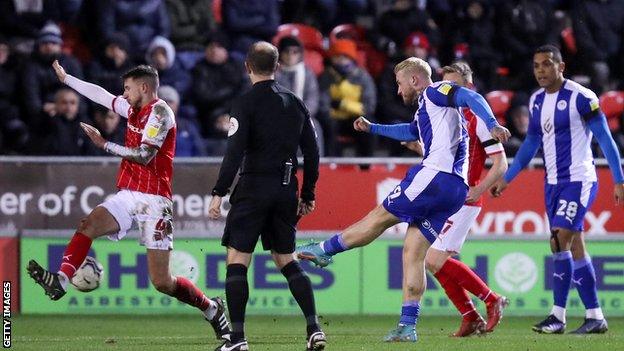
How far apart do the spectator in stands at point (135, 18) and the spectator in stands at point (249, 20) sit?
0.91 meters

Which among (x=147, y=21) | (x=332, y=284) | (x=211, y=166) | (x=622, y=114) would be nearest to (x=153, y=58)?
(x=147, y=21)

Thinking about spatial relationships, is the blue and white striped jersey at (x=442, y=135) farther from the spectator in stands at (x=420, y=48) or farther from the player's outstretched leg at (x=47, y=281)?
the spectator in stands at (x=420, y=48)

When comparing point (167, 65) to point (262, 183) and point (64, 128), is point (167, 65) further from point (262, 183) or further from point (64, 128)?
point (262, 183)

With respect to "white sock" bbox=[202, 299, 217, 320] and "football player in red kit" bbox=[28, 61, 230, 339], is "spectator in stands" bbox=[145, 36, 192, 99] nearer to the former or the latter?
"football player in red kit" bbox=[28, 61, 230, 339]

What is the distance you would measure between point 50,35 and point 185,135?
6.71 feet

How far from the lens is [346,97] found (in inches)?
715

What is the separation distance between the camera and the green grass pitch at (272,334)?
1080cm

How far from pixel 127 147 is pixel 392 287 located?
5065 mm

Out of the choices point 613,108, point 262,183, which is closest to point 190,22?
point 613,108

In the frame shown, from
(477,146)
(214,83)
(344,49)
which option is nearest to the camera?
(477,146)

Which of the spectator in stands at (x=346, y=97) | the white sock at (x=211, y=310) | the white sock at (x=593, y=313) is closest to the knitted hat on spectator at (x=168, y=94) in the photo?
the spectator in stands at (x=346, y=97)

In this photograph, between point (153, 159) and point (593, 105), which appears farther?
point (593, 105)

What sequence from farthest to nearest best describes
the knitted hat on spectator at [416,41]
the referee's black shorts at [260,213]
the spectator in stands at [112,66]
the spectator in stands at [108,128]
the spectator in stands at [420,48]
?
the knitted hat on spectator at [416,41] < the spectator in stands at [420,48] < the spectator in stands at [112,66] < the spectator in stands at [108,128] < the referee's black shorts at [260,213]

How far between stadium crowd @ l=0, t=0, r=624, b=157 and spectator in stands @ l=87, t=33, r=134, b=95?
17 millimetres
